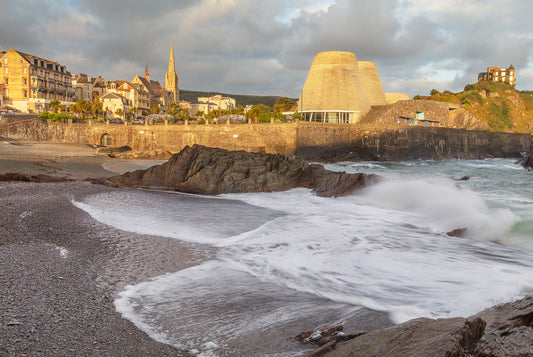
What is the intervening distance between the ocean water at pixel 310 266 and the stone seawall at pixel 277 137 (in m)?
33.5

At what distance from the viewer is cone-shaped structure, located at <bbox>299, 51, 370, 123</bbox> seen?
220ft

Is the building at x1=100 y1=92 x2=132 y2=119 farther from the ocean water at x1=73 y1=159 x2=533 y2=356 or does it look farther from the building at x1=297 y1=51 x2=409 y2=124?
the ocean water at x1=73 y1=159 x2=533 y2=356

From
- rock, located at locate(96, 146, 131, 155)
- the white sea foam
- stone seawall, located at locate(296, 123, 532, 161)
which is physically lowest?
the white sea foam

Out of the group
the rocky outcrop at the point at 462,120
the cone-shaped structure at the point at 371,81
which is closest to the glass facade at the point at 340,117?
the cone-shaped structure at the point at 371,81

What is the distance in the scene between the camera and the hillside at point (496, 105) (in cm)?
11744

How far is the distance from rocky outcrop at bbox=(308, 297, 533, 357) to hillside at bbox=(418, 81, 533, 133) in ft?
375

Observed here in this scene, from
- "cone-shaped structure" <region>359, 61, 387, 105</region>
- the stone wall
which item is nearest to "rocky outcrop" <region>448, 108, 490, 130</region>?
the stone wall

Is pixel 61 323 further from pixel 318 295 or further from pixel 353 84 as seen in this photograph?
pixel 353 84

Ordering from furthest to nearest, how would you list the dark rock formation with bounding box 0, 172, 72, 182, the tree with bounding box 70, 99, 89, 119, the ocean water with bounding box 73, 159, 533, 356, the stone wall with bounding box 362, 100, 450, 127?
the tree with bounding box 70, 99, 89, 119
the stone wall with bounding box 362, 100, 450, 127
the dark rock formation with bounding box 0, 172, 72, 182
the ocean water with bounding box 73, 159, 533, 356

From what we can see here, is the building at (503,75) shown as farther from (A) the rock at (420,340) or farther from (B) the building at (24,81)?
(A) the rock at (420,340)

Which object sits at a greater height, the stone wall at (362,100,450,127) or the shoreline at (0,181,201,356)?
the stone wall at (362,100,450,127)

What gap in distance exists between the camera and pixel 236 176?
1927 centimetres

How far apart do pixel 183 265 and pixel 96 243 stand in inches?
95.9

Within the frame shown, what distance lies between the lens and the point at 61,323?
446cm
